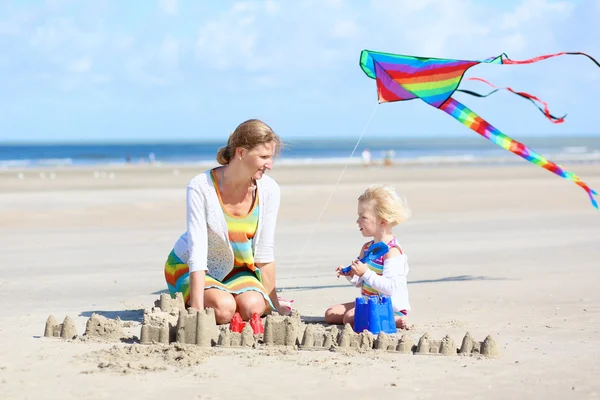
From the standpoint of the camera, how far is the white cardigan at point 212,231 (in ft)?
20.3

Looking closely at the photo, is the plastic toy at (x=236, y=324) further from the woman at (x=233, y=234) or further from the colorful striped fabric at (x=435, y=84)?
the colorful striped fabric at (x=435, y=84)

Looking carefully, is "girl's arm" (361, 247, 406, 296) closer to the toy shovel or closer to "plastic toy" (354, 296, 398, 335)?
the toy shovel

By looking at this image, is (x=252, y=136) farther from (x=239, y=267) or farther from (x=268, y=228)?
(x=239, y=267)

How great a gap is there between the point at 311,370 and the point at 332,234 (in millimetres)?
8184

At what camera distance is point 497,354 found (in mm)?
5227

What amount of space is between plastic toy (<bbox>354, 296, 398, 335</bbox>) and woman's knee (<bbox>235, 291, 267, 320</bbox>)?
0.78 m

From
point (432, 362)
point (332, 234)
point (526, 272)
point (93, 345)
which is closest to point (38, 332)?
point (93, 345)

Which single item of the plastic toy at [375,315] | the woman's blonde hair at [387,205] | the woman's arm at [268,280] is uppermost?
the woman's blonde hair at [387,205]

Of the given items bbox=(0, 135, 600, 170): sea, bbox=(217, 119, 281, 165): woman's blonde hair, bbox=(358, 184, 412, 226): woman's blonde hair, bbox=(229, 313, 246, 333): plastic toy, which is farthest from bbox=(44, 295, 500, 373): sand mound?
bbox=(0, 135, 600, 170): sea

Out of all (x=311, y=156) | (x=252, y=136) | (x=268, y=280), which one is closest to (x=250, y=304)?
(x=268, y=280)

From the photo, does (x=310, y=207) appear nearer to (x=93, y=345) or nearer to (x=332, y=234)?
(x=332, y=234)

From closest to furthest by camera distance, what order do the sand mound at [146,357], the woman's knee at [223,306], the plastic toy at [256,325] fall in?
the sand mound at [146,357], the plastic toy at [256,325], the woman's knee at [223,306]

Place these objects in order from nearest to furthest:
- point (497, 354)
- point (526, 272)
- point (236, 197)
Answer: point (497, 354) → point (236, 197) → point (526, 272)

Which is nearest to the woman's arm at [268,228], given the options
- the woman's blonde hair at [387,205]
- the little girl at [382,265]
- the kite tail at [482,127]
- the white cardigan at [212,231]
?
the white cardigan at [212,231]
